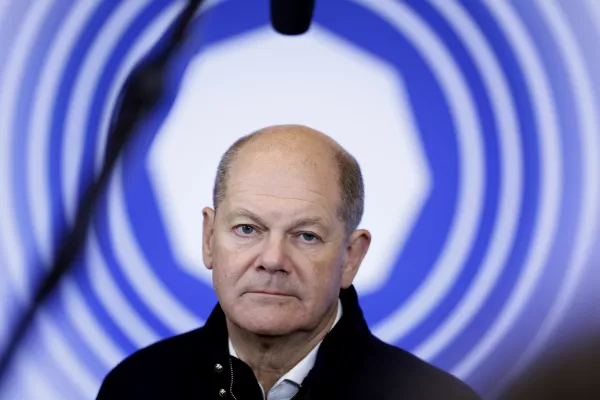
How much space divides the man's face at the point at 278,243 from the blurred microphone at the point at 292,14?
0.42 m

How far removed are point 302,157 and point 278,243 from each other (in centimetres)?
20

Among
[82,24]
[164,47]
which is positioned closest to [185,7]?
[164,47]

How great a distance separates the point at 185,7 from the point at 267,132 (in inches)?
18.7

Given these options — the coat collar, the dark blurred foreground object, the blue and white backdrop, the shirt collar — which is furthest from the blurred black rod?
the dark blurred foreground object

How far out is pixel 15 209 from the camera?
217cm

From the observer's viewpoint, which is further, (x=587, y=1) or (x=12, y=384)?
(x=12, y=384)

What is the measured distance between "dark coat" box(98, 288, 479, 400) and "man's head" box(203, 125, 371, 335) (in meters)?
0.09

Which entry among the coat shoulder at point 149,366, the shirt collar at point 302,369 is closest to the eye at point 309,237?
the shirt collar at point 302,369

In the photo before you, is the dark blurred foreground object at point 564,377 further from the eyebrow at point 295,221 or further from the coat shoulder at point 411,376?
the eyebrow at point 295,221

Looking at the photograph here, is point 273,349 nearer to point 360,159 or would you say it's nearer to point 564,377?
point 360,159

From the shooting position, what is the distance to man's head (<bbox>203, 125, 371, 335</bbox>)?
1809 millimetres

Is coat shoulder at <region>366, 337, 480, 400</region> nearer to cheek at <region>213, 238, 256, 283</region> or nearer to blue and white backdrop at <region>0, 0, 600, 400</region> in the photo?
blue and white backdrop at <region>0, 0, 600, 400</region>

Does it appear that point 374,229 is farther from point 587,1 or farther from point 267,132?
point 587,1

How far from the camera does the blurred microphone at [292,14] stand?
2.10m
